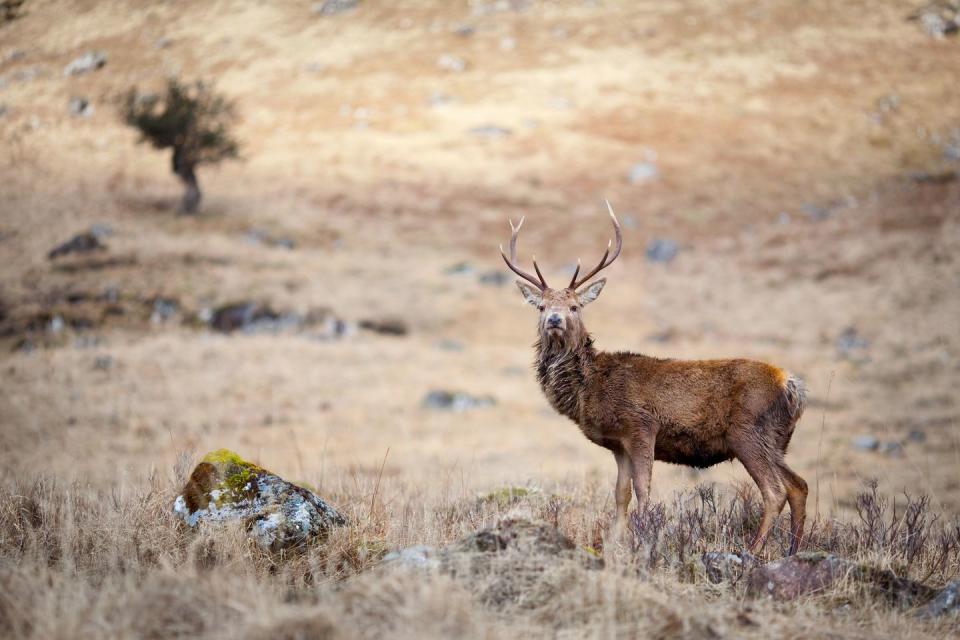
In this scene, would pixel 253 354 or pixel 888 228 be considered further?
pixel 888 228

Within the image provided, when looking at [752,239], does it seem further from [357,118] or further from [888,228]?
[357,118]

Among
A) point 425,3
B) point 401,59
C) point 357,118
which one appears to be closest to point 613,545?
point 357,118

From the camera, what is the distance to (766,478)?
6.71 m

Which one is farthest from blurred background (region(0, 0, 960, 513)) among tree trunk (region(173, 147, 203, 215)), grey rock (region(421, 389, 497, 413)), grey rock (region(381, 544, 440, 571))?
grey rock (region(381, 544, 440, 571))

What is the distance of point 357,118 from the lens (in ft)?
178

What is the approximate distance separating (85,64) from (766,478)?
58582 millimetres

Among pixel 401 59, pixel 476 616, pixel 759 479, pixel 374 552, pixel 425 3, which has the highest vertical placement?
pixel 425 3

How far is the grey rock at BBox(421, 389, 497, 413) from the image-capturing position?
20734 millimetres

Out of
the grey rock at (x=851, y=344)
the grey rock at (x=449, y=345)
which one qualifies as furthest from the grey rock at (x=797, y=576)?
the grey rock at (x=851, y=344)

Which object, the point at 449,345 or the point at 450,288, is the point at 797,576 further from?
the point at 450,288

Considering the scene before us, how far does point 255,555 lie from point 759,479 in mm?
4120

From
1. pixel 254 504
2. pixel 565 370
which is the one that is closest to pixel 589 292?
pixel 565 370

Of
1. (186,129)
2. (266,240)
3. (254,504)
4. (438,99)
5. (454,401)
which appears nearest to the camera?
(254,504)

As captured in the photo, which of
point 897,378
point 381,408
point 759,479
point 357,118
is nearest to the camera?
point 759,479
